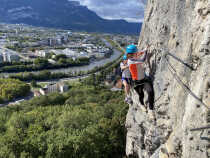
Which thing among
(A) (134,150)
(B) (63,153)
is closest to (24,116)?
(B) (63,153)

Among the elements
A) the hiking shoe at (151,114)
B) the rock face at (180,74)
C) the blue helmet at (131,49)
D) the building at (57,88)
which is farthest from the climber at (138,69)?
the building at (57,88)

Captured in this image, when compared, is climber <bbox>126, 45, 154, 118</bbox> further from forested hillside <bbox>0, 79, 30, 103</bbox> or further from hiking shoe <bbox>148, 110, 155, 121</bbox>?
forested hillside <bbox>0, 79, 30, 103</bbox>

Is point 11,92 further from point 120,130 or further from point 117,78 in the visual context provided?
point 120,130

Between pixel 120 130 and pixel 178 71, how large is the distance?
44.5 feet

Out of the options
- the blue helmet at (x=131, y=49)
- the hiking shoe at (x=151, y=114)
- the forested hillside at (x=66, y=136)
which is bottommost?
the forested hillside at (x=66, y=136)

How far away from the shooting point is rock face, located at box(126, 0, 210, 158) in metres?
3.70

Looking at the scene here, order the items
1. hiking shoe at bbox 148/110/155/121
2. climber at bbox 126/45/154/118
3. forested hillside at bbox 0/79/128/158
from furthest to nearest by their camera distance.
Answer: forested hillside at bbox 0/79/128/158
hiking shoe at bbox 148/110/155/121
climber at bbox 126/45/154/118

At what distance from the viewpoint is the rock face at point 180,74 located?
12.1ft

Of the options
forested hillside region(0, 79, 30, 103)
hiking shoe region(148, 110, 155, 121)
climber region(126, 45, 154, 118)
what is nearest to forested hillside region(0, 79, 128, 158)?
hiking shoe region(148, 110, 155, 121)

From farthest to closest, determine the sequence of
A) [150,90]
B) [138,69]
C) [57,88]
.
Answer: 1. [57,88]
2. [150,90]
3. [138,69]

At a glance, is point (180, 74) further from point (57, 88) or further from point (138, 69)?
point (57, 88)

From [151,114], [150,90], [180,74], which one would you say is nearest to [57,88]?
[151,114]

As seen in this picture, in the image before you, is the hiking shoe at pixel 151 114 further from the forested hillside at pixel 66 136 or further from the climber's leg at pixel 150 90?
the forested hillside at pixel 66 136

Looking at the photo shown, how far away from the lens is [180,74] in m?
4.60
